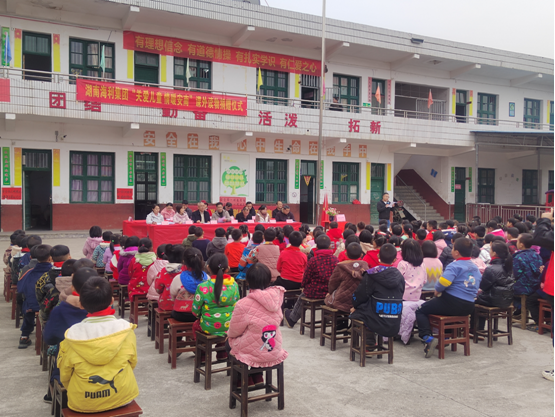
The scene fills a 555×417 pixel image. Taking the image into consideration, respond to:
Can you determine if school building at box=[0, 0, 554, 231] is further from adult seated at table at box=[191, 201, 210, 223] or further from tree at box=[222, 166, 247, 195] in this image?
adult seated at table at box=[191, 201, 210, 223]

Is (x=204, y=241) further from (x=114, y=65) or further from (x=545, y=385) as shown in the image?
(x=114, y=65)

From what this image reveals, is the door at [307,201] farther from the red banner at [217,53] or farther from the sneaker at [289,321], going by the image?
the sneaker at [289,321]

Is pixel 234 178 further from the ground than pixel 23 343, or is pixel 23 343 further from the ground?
pixel 234 178

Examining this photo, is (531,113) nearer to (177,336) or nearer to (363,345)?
(363,345)

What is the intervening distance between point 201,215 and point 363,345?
337 inches

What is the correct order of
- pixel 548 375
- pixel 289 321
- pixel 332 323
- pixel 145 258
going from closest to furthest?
pixel 548 375, pixel 332 323, pixel 145 258, pixel 289 321

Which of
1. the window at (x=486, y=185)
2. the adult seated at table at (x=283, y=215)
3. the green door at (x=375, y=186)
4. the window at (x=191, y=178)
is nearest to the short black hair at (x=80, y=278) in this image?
the adult seated at table at (x=283, y=215)

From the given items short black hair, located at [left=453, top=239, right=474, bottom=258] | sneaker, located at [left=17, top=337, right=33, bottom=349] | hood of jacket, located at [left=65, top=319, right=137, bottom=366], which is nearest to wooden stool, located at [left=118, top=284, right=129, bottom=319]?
sneaker, located at [left=17, top=337, right=33, bottom=349]

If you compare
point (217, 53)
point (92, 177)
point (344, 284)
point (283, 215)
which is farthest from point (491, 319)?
point (217, 53)

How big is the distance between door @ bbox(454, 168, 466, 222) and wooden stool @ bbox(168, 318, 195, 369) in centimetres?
1892

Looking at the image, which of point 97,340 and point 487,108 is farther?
point 487,108

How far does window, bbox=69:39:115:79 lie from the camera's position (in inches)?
569

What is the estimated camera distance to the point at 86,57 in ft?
47.9

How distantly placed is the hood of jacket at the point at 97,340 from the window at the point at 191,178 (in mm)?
13610
